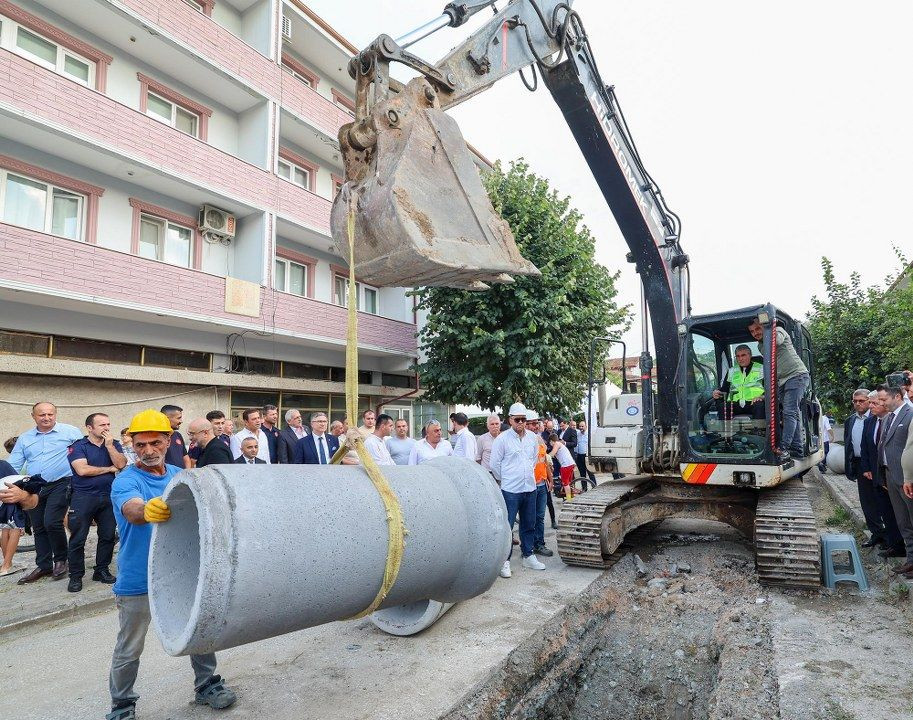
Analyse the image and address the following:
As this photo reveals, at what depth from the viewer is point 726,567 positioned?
671cm

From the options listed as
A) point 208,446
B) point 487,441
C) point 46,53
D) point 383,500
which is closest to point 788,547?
point 487,441

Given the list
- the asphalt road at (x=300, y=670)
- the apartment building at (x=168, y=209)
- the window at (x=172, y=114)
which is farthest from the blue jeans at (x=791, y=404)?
the window at (x=172, y=114)

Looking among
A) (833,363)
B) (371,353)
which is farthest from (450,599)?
(833,363)

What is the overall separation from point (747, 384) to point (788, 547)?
207 cm

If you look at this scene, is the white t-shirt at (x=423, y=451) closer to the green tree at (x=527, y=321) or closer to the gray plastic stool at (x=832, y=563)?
the gray plastic stool at (x=832, y=563)

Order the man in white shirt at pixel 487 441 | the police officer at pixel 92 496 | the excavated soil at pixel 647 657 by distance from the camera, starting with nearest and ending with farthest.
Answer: the excavated soil at pixel 647 657 < the police officer at pixel 92 496 < the man in white shirt at pixel 487 441

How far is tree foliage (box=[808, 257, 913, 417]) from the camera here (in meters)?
16.3

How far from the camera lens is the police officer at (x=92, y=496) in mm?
5859

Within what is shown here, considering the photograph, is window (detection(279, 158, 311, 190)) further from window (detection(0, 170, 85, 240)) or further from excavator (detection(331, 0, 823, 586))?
excavator (detection(331, 0, 823, 586))

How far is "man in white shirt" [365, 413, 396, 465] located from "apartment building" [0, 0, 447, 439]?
20.5ft

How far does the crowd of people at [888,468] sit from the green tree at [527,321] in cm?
721

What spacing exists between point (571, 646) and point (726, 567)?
9.61 feet

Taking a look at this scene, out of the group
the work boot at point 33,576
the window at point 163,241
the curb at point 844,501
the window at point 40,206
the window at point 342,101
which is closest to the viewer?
the work boot at point 33,576

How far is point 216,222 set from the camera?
13.3 metres
